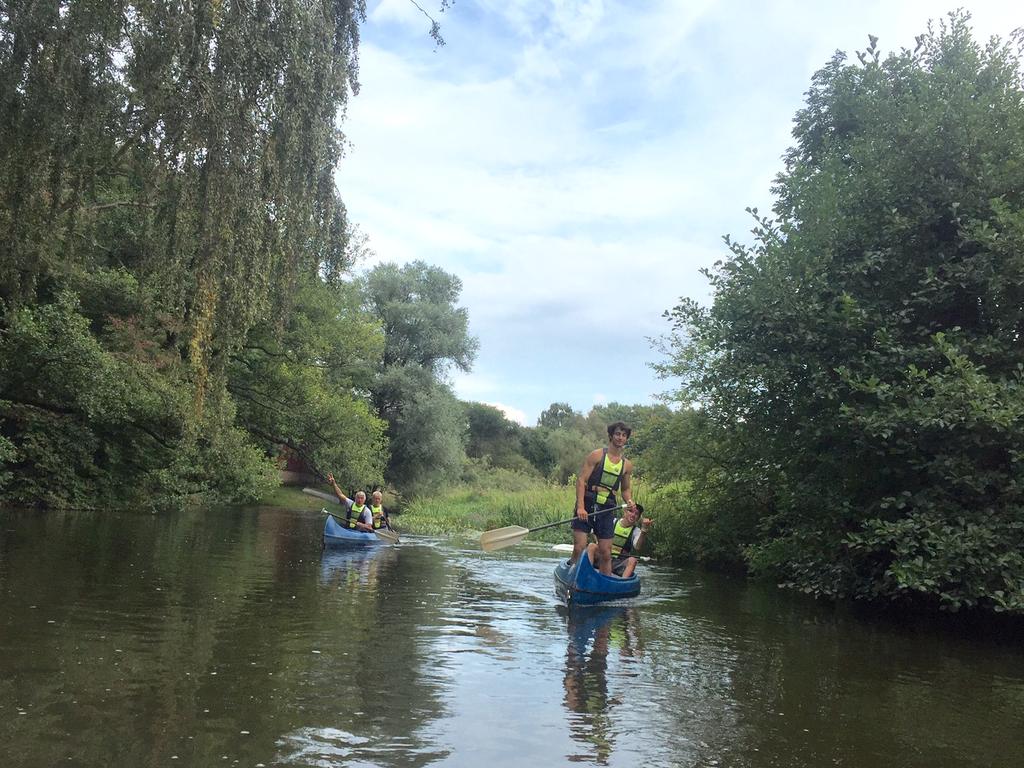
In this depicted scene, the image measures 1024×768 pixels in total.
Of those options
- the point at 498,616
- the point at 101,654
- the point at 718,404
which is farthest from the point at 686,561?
the point at 101,654

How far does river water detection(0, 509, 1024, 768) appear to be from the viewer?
13.9 feet

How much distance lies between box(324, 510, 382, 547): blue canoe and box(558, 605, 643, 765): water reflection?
7.02m

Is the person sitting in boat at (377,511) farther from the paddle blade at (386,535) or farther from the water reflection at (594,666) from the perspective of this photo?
the water reflection at (594,666)

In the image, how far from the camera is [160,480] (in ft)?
71.1

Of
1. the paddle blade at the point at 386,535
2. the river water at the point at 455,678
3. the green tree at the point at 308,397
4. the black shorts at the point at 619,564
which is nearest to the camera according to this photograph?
the river water at the point at 455,678

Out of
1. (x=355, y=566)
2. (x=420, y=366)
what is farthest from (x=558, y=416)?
(x=355, y=566)

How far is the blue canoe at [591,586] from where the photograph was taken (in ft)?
30.8

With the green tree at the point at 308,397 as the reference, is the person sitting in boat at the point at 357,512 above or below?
below

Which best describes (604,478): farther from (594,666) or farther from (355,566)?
(355,566)

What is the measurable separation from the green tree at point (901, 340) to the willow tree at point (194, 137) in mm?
5978

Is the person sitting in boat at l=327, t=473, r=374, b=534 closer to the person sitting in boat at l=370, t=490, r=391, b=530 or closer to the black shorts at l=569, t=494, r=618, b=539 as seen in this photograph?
the person sitting in boat at l=370, t=490, r=391, b=530

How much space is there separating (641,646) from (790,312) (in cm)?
500

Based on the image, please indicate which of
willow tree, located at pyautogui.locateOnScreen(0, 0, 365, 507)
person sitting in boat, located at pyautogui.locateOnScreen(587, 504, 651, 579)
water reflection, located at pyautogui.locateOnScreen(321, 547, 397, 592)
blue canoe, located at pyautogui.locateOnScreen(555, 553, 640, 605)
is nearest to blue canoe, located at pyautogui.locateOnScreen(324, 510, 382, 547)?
water reflection, located at pyautogui.locateOnScreen(321, 547, 397, 592)

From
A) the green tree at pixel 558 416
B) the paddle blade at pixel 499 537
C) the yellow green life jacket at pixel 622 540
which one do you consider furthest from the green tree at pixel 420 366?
the green tree at pixel 558 416
